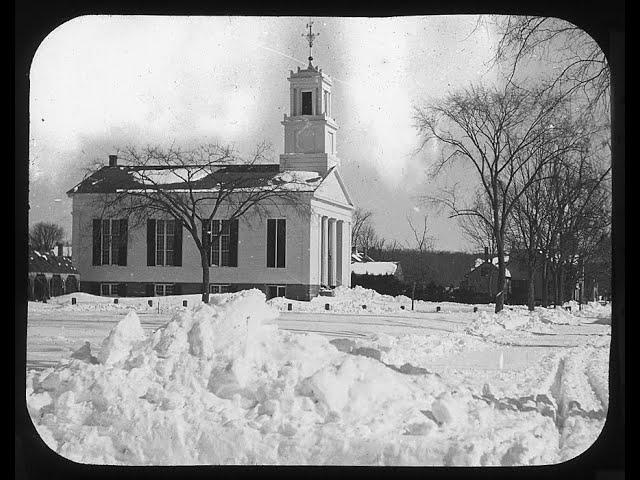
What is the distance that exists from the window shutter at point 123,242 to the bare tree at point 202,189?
53 millimetres

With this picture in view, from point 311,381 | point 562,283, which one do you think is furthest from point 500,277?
point 311,381

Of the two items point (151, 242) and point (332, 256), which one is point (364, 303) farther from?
point (151, 242)

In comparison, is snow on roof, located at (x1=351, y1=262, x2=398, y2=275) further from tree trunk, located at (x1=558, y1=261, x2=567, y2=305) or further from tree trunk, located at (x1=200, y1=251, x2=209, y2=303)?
tree trunk, located at (x1=558, y1=261, x2=567, y2=305)

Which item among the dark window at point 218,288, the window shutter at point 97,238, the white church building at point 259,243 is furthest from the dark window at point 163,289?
the window shutter at point 97,238

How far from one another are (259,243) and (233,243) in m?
0.15

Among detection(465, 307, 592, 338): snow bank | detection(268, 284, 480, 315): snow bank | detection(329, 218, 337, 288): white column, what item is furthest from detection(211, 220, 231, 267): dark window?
detection(465, 307, 592, 338): snow bank

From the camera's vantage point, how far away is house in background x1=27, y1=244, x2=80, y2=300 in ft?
13.8

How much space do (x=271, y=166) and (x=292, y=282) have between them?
0.67 metres

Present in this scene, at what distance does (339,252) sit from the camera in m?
4.41

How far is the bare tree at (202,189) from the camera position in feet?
14.0

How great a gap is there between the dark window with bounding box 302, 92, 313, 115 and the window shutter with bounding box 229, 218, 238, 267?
2.41ft

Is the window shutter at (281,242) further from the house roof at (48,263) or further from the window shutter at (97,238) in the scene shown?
the house roof at (48,263)
